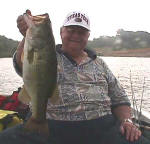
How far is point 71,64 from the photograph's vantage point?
4348 mm

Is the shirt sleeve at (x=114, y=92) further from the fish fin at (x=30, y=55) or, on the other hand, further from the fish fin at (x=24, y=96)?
the fish fin at (x=30, y=55)

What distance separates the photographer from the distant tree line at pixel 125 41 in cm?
8750

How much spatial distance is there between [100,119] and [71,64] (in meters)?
0.83

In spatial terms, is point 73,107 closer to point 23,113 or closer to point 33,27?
point 33,27

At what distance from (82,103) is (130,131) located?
723 mm

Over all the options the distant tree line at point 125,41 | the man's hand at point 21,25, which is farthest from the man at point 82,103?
the distant tree line at point 125,41

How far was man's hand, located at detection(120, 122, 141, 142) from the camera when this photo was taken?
13.4 feet

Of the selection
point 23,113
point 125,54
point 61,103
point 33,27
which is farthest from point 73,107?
point 125,54

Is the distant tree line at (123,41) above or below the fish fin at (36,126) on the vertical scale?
above

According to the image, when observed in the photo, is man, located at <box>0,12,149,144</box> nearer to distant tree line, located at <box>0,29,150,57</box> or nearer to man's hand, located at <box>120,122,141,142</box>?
man's hand, located at <box>120,122,141,142</box>

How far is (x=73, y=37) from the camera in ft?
14.5

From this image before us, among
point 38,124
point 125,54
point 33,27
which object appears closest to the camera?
point 33,27

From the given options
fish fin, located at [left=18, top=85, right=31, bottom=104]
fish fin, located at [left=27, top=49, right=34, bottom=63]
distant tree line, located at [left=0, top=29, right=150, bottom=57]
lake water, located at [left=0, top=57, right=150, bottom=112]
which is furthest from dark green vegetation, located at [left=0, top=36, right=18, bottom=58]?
fish fin, located at [left=27, top=49, right=34, bottom=63]

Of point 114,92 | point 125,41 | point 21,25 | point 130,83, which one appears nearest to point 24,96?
point 21,25
